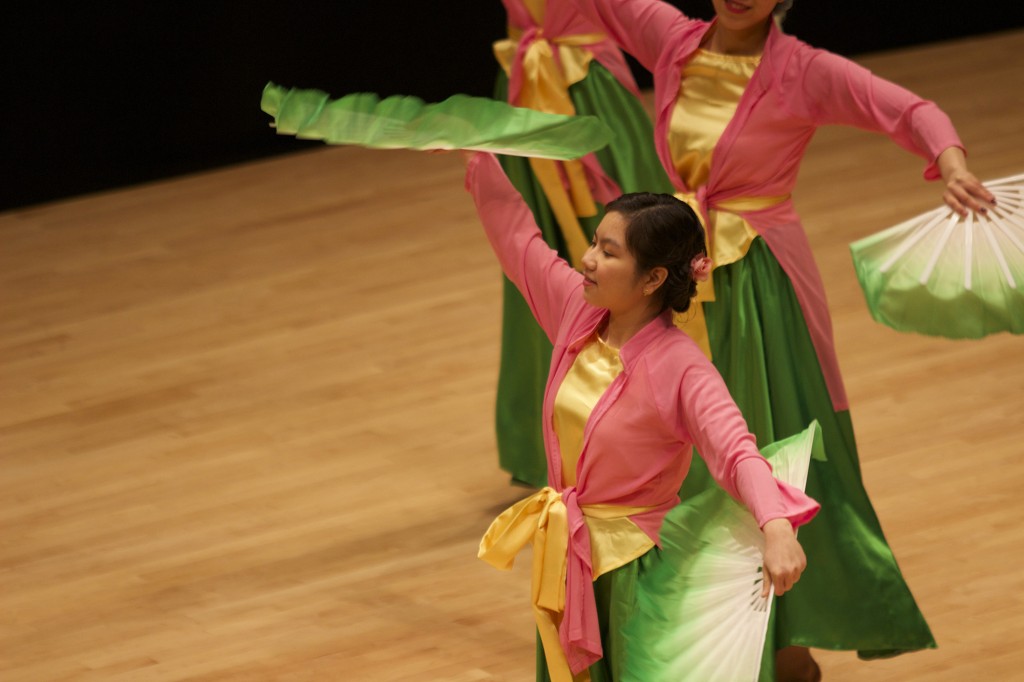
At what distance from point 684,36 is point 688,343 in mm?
819

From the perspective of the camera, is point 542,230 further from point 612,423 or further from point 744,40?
point 612,423

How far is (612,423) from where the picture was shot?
6.56ft

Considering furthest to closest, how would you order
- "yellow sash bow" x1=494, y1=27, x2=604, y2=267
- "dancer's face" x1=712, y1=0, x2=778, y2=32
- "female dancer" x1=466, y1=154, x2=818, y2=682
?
"yellow sash bow" x1=494, y1=27, x2=604, y2=267, "dancer's face" x1=712, y1=0, x2=778, y2=32, "female dancer" x1=466, y1=154, x2=818, y2=682

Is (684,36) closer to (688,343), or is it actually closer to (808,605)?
(688,343)

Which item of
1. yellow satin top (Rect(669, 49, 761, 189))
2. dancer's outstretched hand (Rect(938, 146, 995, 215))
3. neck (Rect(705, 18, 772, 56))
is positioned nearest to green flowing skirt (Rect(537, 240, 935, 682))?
yellow satin top (Rect(669, 49, 761, 189))

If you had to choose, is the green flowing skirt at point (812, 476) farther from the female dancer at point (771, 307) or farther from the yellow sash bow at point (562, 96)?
the yellow sash bow at point (562, 96)

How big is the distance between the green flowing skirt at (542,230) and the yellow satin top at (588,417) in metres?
1.17

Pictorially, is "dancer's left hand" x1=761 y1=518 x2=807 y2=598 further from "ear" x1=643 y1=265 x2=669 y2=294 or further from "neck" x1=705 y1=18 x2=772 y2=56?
"neck" x1=705 y1=18 x2=772 y2=56

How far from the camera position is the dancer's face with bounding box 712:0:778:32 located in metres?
2.50

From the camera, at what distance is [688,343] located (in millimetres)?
2002

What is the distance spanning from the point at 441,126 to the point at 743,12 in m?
0.65

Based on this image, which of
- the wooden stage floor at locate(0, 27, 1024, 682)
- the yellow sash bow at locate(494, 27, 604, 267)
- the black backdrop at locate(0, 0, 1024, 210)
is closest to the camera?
the wooden stage floor at locate(0, 27, 1024, 682)

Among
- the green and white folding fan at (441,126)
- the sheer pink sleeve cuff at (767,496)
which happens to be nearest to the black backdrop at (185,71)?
the green and white folding fan at (441,126)

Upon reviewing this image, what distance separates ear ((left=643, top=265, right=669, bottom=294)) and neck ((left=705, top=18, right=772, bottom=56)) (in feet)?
2.28
